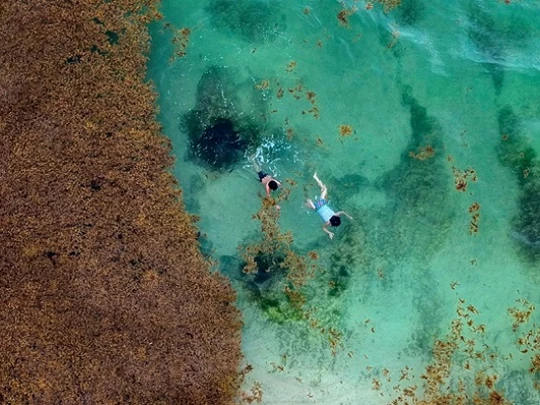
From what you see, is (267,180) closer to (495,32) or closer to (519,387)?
(495,32)

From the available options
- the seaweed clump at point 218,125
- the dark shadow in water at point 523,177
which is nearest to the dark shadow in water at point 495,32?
the dark shadow in water at point 523,177

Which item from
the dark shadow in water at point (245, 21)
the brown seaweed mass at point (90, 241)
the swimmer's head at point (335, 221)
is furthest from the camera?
the dark shadow in water at point (245, 21)

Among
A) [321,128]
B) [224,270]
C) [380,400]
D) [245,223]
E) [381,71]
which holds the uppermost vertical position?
[381,71]

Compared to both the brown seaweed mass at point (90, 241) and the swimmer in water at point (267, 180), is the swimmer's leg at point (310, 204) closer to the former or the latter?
the swimmer in water at point (267, 180)

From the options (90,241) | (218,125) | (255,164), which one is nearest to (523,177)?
(255,164)

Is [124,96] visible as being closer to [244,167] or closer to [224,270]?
[244,167]

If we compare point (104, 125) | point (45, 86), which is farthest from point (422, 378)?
point (45, 86)
